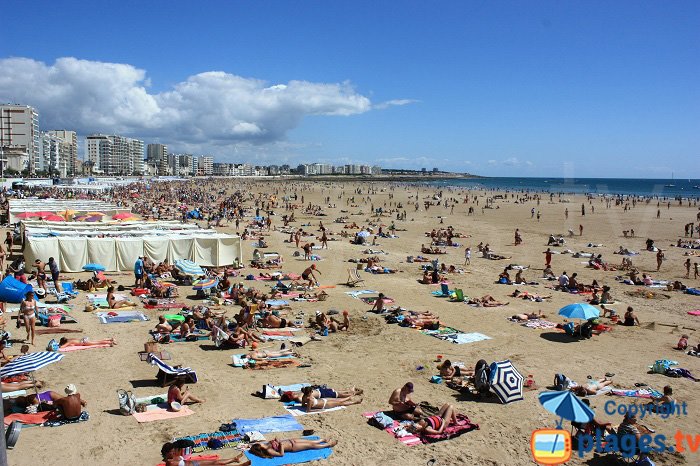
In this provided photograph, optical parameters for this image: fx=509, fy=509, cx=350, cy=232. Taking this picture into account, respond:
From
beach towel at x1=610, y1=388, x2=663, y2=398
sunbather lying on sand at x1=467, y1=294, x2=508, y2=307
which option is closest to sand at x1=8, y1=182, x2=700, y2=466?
beach towel at x1=610, y1=388, x2=663, y2=398

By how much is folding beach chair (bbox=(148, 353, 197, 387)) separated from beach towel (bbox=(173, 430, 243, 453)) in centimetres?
191

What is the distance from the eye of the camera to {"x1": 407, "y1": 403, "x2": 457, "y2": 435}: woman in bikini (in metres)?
7.28

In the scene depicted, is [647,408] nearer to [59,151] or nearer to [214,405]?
[214,405]

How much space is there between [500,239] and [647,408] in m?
23.6

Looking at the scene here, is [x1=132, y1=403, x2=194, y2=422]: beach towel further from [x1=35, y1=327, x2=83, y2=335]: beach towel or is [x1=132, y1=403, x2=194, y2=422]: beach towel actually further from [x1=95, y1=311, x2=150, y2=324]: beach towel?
[x1=95, y1=311, x2=150, y2=324]: beach towel

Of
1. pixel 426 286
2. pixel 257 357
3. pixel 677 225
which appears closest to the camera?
pixel 257 357

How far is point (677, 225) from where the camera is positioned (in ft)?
129

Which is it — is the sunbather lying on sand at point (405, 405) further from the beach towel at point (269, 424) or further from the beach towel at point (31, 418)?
the beach towel at point (31, 418)

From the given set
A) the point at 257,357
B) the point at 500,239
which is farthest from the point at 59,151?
the point at 257,357

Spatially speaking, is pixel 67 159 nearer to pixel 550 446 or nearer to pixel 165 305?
pixel 165 305

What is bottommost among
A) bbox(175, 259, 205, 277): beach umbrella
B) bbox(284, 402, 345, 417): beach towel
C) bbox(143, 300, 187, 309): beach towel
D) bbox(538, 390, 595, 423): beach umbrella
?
bbox(143, 300, 187, 309): beach towel

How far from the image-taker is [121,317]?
1291cm

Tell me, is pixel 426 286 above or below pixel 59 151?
below

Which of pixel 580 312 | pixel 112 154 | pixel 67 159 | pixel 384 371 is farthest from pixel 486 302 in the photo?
pixel 112 154
